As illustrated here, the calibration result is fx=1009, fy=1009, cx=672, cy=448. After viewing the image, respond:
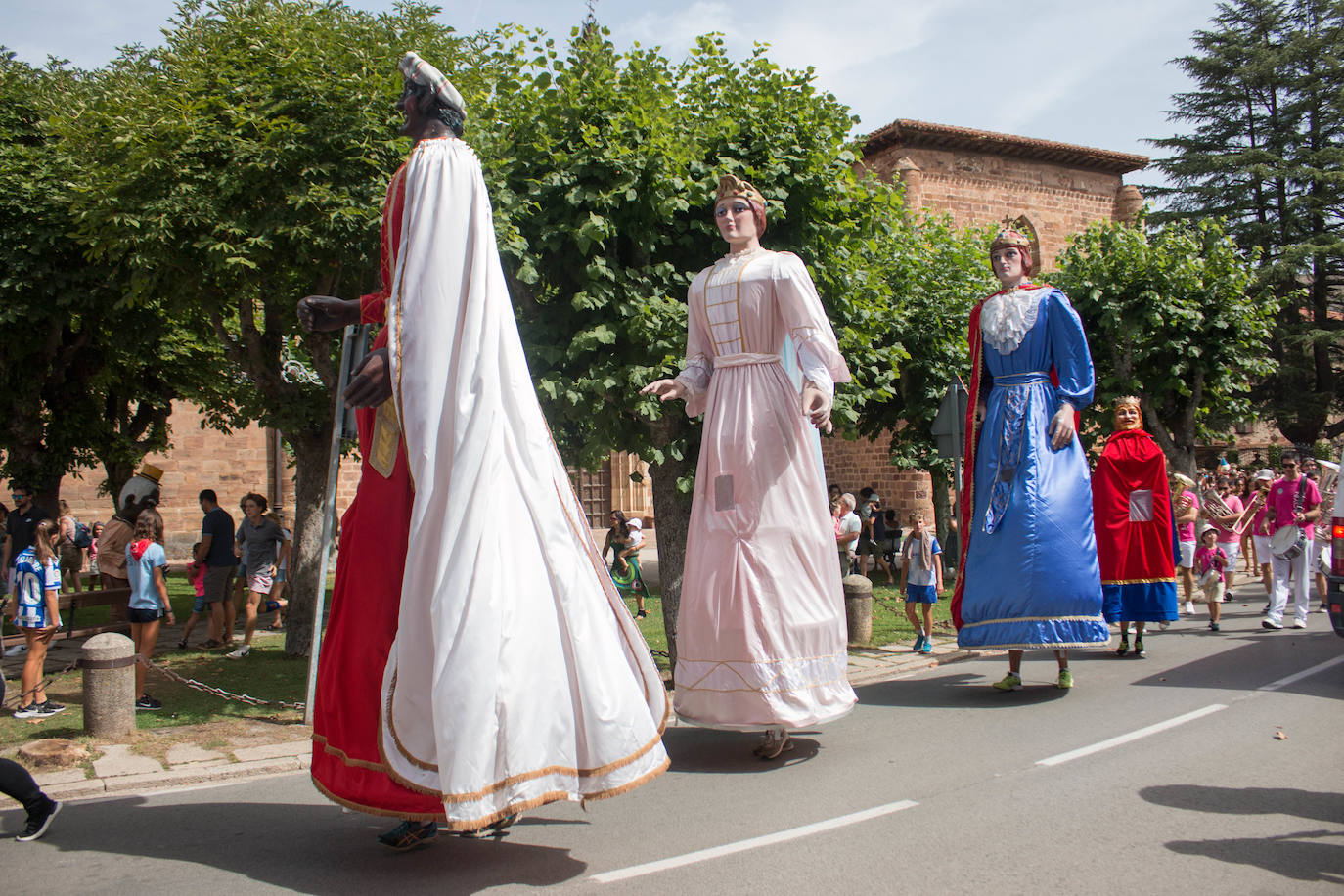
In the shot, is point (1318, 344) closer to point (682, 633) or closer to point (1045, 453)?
point (1045, 453)

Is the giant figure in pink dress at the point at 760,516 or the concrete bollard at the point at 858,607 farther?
the concrete bollard at the point at 858,607

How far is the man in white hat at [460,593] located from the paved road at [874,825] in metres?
0.46

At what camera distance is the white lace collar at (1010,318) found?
675 centimetres

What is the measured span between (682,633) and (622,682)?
6.06ft

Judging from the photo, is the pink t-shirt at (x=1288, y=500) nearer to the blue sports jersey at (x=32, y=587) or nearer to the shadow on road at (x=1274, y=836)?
the shadow on road at (x=1274, y=836)

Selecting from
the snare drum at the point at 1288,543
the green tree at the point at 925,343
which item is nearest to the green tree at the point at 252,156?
the snare drum at the point at 1288,543

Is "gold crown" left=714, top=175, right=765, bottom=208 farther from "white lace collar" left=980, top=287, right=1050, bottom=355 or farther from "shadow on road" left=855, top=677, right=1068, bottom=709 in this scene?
"shadow on road" left=855, top=677, right=1068, bottom=709

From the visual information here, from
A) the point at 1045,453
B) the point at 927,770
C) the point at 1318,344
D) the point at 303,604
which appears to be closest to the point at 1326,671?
the point at 1045,453

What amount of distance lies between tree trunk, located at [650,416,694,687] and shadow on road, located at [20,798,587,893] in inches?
159

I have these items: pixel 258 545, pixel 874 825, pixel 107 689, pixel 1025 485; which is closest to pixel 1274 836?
pixel 874 825

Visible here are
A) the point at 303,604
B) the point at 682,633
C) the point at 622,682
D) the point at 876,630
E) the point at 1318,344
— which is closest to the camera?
the point at 622,682

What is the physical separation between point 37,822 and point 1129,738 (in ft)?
17.1

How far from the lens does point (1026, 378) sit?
6754mm

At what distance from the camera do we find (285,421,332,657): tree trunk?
33.5ft
